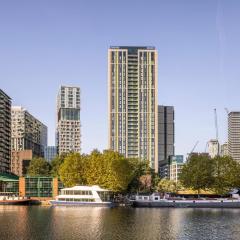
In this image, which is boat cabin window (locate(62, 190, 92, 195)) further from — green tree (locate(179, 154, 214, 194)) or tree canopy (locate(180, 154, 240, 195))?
tree canopy (locate(180, 154, 240, 195))

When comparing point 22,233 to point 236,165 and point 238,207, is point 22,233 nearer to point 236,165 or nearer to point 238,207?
point 238,207

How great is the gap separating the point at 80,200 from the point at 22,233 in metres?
87.9

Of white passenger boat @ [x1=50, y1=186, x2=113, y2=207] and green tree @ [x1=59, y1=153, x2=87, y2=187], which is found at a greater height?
green tree @ [x1=59, y1=153, x2=87, y2=187]

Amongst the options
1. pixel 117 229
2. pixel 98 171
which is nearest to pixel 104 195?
pixel 98 171

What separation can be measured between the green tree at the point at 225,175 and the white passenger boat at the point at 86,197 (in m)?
45.3

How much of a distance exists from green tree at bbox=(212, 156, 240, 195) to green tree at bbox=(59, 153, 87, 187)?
1922 inches

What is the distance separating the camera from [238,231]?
300 feet

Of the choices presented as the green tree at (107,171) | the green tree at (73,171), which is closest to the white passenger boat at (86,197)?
the green tree at (73,171)

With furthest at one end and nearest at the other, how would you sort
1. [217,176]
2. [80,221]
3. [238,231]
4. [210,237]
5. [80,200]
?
1. [217,176]
2. [80,200]
3. [80,221]
4. [238,231]
5. [210,237]

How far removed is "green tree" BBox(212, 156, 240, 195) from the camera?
7628 inches

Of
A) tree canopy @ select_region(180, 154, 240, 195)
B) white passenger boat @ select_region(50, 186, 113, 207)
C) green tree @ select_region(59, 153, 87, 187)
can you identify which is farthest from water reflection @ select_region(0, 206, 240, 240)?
tree canopy @ select_region(180, 154, 240, 195)

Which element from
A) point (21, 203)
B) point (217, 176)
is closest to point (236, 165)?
point (217, 176)

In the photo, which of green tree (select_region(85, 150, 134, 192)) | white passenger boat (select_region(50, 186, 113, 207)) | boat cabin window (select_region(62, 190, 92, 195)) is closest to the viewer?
white passenger boat (select_region(50, 186, 113, 207))

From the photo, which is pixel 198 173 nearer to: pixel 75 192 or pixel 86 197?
pixel 86 197
